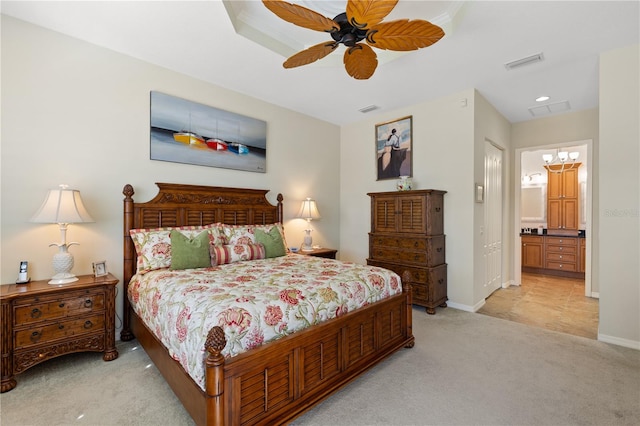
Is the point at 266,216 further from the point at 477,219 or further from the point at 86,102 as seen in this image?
the point at 477,219

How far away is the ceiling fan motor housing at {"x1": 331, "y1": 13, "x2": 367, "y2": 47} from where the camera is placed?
2119 mm

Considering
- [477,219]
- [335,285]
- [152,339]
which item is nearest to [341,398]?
[335,285]

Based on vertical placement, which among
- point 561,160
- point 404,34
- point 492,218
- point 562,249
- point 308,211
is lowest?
point 562,249

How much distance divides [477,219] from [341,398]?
3.05 meters

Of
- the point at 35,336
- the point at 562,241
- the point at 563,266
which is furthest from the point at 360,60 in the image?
the point at 563,266

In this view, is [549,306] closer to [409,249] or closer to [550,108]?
[409,249]

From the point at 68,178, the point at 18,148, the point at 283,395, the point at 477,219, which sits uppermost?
the point at 18,148

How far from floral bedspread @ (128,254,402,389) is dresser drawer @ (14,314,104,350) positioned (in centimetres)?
32

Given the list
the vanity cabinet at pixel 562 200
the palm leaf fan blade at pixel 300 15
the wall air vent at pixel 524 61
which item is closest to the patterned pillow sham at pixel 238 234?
the palm leaf fan blade at pixel 300 15

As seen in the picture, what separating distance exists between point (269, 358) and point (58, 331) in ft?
6.38

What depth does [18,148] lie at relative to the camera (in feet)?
8.43

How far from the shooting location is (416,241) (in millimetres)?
4016

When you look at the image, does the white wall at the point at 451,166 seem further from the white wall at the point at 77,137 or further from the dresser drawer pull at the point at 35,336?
the dresser drawer pull at the point at 35,336

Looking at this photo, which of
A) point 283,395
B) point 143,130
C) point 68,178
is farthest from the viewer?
point 143,130
